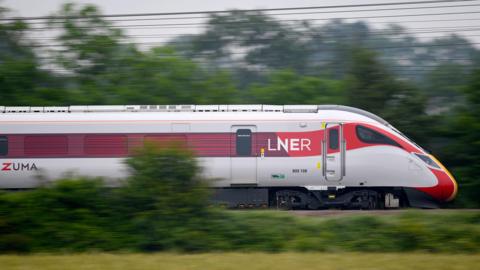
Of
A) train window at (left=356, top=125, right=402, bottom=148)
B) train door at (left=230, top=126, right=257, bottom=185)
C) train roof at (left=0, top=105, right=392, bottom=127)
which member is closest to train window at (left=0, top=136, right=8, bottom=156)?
train roof at (left=0, top=105, right=392, bottom=127)

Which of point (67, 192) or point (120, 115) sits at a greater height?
point (120, 115)

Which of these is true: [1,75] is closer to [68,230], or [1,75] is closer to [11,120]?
[11,120]

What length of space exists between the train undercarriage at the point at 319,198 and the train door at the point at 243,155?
0.50 metres

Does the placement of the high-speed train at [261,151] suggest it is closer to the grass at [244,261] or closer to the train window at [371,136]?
the train window at [371,136]

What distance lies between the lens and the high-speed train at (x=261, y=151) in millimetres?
17266

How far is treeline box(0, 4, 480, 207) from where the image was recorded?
21.9 meters

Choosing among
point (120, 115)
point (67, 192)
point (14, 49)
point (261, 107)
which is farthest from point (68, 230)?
point (14, 49)

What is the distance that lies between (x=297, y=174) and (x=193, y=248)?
22.6 ft

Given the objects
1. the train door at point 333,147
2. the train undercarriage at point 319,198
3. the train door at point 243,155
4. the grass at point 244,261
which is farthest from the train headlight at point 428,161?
the grass at point 244,261

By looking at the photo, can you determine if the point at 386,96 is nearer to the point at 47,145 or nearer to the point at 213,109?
the point at 213,109

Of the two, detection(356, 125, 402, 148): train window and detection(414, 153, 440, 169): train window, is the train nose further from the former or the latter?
detection(356, 125, 402, 148): train window

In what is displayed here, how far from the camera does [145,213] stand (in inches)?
445

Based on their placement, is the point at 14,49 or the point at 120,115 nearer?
the point at 120,115

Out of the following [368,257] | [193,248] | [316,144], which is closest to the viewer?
[368,257]
